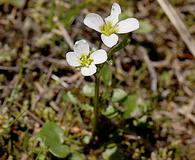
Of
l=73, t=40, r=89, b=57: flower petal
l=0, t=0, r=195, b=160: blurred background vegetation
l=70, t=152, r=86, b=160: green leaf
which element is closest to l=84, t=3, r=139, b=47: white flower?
l=73, t=40, r=89, b=57: flower petal

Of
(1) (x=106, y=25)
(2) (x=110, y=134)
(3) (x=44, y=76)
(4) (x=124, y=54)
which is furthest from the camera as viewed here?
(4) (x=124, y=54)

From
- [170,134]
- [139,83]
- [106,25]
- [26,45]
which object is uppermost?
[106,25]

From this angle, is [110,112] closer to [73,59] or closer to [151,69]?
[73,59]

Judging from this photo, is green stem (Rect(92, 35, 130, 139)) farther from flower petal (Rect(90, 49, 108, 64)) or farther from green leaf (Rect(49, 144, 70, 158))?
green leaf (Rect(49, 144, 70, 158))

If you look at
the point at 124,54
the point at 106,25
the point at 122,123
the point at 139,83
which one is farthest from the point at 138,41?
the point at 106,25

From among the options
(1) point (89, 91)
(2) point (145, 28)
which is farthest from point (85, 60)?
(2) point (145, 28)

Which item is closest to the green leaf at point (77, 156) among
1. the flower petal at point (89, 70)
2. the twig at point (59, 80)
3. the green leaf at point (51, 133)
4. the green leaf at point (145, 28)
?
the green leaf at point (51, 133)

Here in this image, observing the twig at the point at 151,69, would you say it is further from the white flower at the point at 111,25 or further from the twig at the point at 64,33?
the white flower at the point at 111,25

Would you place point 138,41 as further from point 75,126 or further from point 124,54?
point 75,126
